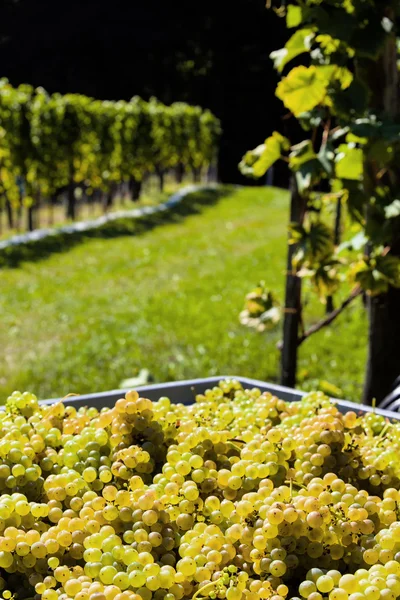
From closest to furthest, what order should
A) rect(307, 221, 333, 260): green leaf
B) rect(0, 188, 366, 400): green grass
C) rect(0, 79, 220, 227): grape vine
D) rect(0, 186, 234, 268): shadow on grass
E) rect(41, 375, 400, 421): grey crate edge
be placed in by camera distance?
rect(41, 375, 400, 421): grey crate edge → rect(307, 221, 333, 260): green leaf → rect(0, 188, 366, 400): green grass → rect(0, 186, 234, 268): shadow on grass → rect(0, 79, 220, 227): grape vine

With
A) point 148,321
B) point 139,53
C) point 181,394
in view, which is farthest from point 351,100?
Answer: point 139,53

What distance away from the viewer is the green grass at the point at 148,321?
17.8 feet

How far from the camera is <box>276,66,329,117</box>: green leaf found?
2.66 metres

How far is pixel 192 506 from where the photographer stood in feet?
3.96

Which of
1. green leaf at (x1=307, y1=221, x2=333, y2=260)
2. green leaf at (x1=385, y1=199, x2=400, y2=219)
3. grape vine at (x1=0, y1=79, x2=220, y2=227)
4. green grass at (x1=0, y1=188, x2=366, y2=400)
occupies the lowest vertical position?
green grass at (x1=0, y1=188, x2=366, y2=400)

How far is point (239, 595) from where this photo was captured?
1021mm

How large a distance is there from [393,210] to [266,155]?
0.54m

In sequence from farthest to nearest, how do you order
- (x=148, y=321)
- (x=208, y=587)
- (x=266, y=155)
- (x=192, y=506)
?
(x=148, y=321) → (x=266, y=155) → (x=192, y=506) → (x=208, y=587)

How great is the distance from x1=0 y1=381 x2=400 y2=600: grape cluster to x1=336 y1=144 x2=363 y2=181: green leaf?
5.09 ft

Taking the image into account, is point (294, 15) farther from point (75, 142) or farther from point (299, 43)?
point (75, 142)

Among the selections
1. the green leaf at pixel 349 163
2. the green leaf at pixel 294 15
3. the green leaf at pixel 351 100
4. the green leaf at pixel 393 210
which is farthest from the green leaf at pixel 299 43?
the green leaf at pixel 393 210

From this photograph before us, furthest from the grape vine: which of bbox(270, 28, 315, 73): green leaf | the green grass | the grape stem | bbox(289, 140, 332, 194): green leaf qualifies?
the grape stem

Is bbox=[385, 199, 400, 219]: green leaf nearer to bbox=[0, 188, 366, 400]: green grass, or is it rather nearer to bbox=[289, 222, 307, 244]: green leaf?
bbox=[289, 222, 307, 244]: green leaf

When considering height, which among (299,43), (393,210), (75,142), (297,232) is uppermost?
(299,43)
